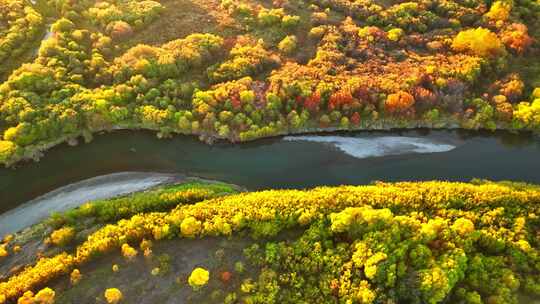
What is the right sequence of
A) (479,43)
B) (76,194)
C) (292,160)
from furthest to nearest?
(479,43)
(292,160)
(76,194)

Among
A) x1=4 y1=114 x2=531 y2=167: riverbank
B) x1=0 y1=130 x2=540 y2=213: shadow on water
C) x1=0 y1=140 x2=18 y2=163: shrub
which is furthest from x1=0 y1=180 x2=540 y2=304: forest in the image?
x1=4 y1=114 x2=531 y2=167: riverbank

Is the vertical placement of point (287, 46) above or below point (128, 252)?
above

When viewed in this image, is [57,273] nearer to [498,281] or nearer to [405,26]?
[498,281]

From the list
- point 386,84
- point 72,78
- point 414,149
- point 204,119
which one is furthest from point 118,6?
point 414,149

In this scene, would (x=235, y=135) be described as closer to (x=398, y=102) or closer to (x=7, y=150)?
(x=398, y=102)

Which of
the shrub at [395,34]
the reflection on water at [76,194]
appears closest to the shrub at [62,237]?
the reflection on water at [76,194]

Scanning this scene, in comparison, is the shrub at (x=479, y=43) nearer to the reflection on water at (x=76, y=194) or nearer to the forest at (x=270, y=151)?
the forest at (x=270, y=151)

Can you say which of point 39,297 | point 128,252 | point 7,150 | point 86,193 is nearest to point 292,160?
point 128,252
